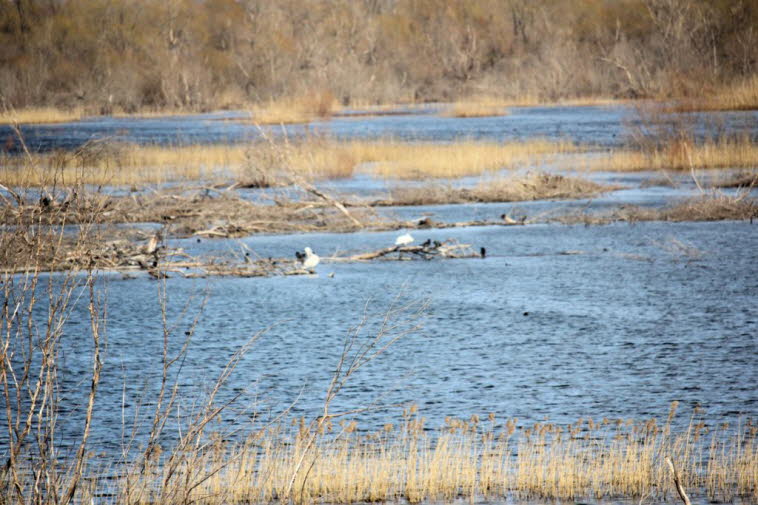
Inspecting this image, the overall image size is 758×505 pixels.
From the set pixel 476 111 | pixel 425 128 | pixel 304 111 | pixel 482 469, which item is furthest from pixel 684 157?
pixel 476 111

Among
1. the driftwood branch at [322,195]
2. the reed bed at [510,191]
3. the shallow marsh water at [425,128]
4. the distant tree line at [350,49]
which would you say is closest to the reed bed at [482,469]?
the driftwood branch at [322,195]

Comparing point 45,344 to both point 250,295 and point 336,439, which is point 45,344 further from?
point 250,295

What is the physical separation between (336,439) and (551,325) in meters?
5.34

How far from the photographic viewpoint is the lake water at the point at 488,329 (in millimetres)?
9672

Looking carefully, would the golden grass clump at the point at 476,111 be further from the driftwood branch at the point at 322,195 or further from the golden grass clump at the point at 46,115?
the driftwood branch at the point at 322,195

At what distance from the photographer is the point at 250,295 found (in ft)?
50.4

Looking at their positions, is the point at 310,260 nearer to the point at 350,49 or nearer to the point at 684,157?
the point at 684,157

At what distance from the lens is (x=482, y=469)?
24.0 ft

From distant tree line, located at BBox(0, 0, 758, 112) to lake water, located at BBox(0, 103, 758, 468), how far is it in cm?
3647

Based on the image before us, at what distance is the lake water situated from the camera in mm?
9672

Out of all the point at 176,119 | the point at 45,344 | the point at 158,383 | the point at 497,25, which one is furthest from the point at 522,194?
the point at 497,25

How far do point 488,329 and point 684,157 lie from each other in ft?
60.0

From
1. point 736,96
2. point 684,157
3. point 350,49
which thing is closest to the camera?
point 684,157

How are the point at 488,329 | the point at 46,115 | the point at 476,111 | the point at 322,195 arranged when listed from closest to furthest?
the point at 488,329 < the point at 322,195 < the point at 476,111 < the point at 46,115
